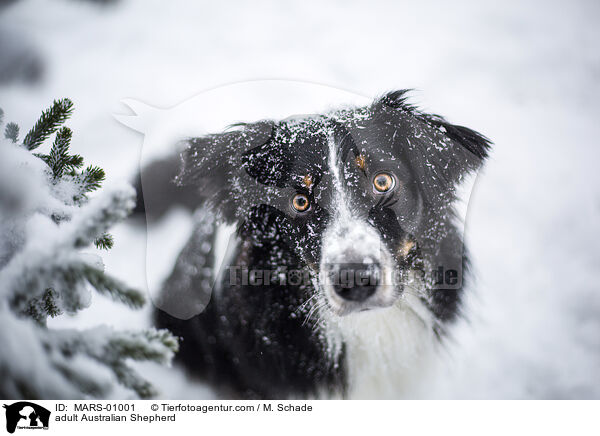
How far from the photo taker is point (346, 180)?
43.3 inches

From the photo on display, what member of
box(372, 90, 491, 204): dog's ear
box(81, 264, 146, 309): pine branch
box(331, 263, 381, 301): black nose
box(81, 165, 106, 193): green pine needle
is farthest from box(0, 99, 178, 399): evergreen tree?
box(372, 90, 491, 204): dog's ear

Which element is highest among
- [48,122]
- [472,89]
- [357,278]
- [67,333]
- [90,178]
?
[472,89]

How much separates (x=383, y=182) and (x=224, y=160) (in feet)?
1.63

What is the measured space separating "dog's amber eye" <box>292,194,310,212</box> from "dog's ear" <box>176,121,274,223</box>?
0.50 ft

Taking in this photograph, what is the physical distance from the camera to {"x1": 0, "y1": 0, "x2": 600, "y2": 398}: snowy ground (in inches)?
46.7

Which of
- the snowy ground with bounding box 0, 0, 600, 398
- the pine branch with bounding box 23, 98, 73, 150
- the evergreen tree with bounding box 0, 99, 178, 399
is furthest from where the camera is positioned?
the snowy ground with bounding box 0, 0, 600, 398

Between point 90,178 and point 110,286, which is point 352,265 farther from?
point 90,178

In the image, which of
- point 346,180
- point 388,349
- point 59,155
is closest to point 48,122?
point 59,155

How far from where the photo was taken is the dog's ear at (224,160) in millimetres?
1166

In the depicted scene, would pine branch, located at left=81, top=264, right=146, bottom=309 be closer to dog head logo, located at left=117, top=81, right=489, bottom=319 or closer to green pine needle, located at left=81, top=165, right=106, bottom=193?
green pine needle, located at left=81, top=165, right=106, bottom=193
